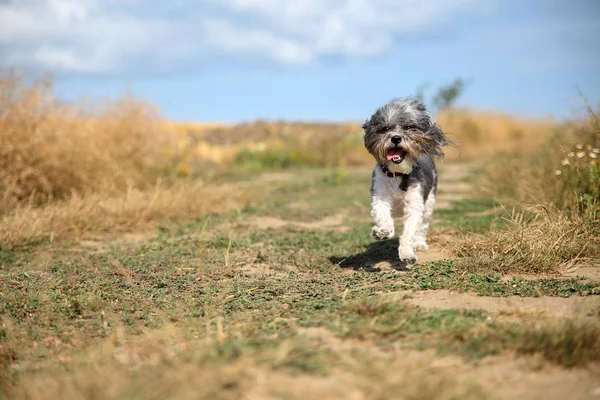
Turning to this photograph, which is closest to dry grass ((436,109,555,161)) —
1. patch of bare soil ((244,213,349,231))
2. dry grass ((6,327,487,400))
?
patch of bare soil ((244,213,349,231))

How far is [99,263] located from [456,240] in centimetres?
360

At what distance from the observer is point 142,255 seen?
21.6 feet

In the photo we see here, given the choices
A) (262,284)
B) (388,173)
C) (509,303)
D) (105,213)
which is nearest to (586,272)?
(509,303)

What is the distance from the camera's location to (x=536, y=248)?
5250 mm

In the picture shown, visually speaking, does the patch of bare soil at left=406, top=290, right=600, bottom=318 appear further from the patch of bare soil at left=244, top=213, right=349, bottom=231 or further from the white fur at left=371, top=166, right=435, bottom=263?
the patch of bare soil at left=244, top=213, right=349, bottom=231

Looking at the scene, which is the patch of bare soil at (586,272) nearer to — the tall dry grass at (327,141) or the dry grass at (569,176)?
the dry grass at (569,176)

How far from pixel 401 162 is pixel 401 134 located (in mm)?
252

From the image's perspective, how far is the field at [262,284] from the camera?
9.61 ft

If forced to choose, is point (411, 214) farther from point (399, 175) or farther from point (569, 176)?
point (569, 176)

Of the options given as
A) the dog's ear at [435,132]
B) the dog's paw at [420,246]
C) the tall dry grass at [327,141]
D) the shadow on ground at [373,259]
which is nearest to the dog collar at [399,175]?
the dog's ear at [435,132]

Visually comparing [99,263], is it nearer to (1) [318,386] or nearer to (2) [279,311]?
(2) [279,311]

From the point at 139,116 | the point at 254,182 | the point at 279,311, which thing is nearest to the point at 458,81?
the point at 254,182

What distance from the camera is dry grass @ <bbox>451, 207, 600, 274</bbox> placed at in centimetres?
519

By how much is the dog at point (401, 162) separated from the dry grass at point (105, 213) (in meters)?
3.90
